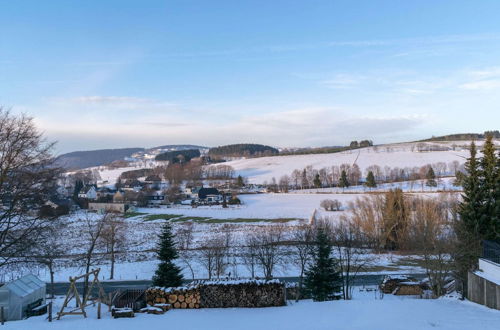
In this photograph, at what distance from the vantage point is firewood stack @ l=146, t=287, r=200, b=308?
13.9m

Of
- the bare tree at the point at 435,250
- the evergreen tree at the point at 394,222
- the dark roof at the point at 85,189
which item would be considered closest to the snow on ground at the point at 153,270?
the bare tree at the point at 435,250

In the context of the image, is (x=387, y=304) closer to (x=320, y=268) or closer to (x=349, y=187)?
(x=320, y=268)

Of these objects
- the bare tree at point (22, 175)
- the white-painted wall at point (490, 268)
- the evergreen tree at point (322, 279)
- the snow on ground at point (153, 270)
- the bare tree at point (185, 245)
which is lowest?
the snow on ground at point (153, 270)

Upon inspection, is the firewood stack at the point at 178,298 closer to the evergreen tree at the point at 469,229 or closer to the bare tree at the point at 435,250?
the bare tree at the point at 435,250

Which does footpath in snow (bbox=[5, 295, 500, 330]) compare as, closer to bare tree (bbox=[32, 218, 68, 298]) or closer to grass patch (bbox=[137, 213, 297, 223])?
bare tree (bbox=[32, 218, 68, 298])

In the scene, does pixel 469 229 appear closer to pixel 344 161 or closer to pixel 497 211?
pixel 497 211

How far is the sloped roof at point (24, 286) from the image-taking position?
1420cm

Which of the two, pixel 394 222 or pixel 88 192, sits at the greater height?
pixel 394 222

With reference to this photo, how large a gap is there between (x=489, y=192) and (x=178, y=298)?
17266 millimetres

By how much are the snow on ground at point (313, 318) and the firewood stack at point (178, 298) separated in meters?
0.43

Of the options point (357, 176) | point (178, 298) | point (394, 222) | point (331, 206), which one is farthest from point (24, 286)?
point (357, 176)

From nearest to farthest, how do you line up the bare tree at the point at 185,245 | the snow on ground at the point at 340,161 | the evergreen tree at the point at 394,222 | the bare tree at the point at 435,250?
the bare tree at the point at 435,250
the bare tree at the point at 185,245
the evergreen tree at the point at 394,222
the snow on ground at the point at 340,161

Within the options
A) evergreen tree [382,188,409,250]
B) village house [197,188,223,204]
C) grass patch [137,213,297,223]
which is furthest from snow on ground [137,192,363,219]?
evergreen tree [382,188,409,250]

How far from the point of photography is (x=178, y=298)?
45.9 ft
